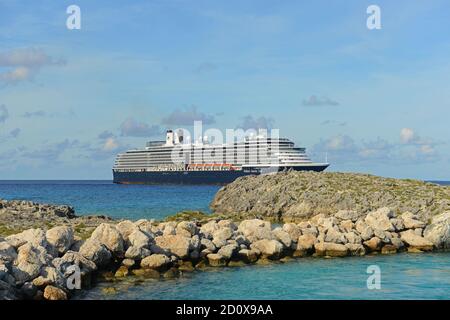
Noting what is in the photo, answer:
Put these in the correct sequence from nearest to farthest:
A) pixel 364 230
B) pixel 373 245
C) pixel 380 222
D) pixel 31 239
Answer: pixel 31 239, pixel 373 245, pixel 364 230, pixel 380 222

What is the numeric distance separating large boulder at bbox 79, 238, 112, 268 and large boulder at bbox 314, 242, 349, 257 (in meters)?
8.49

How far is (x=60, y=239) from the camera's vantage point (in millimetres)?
16969

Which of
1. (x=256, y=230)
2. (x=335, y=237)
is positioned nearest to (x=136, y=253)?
(x=256, y=230)

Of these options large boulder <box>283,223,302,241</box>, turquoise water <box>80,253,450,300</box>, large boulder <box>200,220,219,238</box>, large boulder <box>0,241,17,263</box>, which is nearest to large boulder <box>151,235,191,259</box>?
turquoise water <box>80,253,450,300</box>

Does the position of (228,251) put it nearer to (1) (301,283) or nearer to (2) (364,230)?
(1) (301,283)

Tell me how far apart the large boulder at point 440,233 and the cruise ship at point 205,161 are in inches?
2750

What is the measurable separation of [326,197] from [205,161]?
73.9m

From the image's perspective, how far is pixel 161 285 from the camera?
52.6 ft

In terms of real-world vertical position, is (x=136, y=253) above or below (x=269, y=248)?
above

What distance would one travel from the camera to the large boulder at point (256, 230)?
2134 centimetres

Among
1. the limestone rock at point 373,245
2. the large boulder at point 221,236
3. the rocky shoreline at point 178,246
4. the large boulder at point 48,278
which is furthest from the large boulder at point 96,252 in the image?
the limestone rock at point 373,245

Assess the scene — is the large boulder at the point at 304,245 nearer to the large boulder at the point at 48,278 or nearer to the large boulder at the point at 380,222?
the large boulder at the point at 380,222

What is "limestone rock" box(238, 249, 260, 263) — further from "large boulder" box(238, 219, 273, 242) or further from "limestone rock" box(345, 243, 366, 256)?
"limestone rock" box(345, 243, 366, 256)
